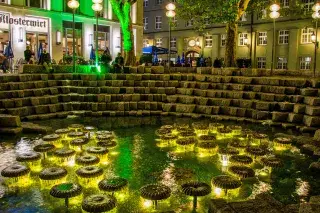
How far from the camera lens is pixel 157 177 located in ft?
22.9

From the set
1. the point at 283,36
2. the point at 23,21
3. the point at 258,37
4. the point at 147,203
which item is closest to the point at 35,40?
the point at 23,21

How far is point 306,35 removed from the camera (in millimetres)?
34031

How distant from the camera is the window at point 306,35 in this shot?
3372 centimetres

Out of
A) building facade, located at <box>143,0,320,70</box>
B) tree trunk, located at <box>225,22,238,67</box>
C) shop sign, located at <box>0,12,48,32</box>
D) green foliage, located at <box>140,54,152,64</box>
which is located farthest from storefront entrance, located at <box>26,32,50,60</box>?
tree trunk, located at <box>225,22,238,67</box>

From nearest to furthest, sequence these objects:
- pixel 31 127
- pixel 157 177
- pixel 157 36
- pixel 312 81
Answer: pixel 157 177 → pixel 31 127 → pixel 312 81 → pixel 157 36

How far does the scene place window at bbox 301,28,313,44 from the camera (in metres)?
33.7

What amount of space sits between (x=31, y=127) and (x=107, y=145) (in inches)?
142

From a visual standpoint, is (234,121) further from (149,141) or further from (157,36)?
(157,36)

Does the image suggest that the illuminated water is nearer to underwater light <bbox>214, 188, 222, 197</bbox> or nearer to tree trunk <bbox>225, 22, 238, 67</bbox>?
underwater light <bbox>214, 188, 222, 197</bbox>

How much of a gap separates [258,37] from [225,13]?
2143 cm

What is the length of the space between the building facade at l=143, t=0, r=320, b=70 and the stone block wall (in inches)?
497

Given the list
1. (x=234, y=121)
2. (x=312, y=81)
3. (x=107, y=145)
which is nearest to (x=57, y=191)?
(x=107, y=145)

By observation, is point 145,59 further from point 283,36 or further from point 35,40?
point 283,36

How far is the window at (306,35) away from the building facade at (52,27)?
17744 millimetres
